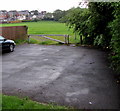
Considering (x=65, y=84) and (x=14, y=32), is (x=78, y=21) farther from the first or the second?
(x=65, y=84)

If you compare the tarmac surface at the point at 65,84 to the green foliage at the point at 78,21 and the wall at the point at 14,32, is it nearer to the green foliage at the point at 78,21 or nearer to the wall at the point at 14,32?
the green foliage at the point at 78,21

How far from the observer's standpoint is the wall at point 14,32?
1633 centimetres

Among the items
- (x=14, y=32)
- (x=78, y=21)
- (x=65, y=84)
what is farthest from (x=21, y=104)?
(x=14, y=32)

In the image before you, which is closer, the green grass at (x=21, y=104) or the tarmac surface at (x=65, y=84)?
the green grass at (x=21, y=104)

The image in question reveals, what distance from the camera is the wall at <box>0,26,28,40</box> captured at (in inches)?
643

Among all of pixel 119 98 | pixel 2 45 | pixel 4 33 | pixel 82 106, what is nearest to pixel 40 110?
pixel 82 106

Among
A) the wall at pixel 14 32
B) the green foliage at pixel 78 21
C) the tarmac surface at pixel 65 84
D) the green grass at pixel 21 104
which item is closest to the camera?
the green grass at pixel 21 104

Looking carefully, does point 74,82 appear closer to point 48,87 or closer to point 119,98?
point 48,87

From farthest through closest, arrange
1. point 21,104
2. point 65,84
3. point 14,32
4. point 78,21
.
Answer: point 14,32 → point 78,21 → point 65,84 → point 21,104

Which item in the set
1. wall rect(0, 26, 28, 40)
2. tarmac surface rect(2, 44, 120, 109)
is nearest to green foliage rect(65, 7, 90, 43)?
wall rect(0, 26, 28, 40)

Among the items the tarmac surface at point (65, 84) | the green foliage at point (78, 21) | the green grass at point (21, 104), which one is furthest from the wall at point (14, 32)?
the green grass at point (21, 104)

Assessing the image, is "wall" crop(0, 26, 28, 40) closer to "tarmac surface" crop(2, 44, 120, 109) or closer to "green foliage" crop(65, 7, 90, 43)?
"green foliage" crop(65, 7, 90, 43)

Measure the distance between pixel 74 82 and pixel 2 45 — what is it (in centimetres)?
733

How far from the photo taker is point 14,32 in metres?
17.4
